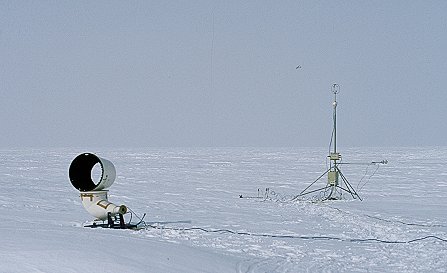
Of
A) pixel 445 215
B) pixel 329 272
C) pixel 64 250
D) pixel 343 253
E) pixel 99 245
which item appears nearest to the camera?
pixel 64 250

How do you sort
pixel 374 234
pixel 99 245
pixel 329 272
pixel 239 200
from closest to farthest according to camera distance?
pixel 99 245 → pixel 329 272 → pixel 374 234 → pixel 239 200

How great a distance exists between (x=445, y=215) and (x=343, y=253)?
19.1 feet

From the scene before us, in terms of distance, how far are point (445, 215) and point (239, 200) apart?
5372 mm

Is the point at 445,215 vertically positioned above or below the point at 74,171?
below

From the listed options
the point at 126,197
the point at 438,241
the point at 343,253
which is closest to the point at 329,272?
the point at 343,253

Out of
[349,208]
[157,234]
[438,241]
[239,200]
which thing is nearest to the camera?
[157,234]

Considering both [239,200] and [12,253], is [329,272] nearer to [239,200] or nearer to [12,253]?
[12,253]

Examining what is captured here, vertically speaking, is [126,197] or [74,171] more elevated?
[74,171]

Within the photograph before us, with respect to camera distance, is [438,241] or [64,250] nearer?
[64,250]

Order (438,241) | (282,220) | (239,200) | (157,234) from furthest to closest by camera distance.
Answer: (239,200) → (282,220) → (438,241) → (157,234)

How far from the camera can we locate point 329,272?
6340 millimetres

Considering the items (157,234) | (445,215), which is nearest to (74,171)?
(157,234)

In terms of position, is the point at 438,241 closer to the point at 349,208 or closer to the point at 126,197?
the point at 349,208

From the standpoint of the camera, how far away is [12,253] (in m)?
5.02
